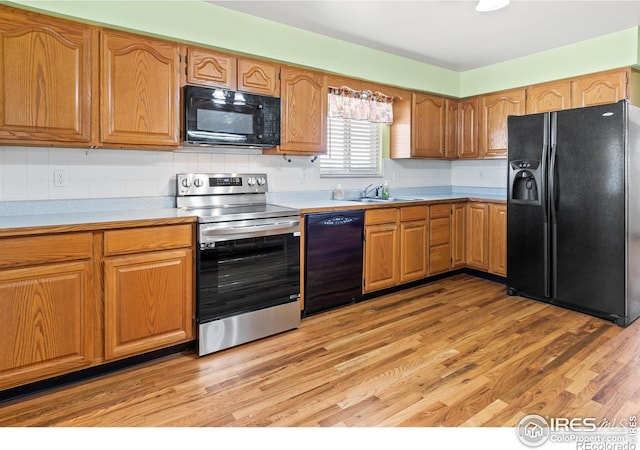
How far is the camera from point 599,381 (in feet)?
7.66

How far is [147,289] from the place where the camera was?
2486 millimetres

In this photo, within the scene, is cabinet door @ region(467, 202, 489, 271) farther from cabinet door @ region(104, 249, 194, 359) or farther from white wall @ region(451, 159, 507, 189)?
cabinet door @ region(104, 249, 194, 359)

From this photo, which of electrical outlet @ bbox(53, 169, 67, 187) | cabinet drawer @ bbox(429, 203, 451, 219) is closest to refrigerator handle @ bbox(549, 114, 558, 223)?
cabinet drawer @ bbox(429, 203, 451, 219)

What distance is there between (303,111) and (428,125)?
68.3 inches

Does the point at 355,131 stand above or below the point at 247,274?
above

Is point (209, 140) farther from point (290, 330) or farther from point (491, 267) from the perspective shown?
point (491, 267)

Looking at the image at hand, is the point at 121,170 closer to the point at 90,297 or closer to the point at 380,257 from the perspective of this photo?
the point at 90,297

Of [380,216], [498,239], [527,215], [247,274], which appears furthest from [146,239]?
[498,239]

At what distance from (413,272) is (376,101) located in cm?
176

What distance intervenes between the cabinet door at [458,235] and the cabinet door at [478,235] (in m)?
0.05

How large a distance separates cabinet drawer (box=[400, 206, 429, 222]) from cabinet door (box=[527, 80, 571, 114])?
1.48 m

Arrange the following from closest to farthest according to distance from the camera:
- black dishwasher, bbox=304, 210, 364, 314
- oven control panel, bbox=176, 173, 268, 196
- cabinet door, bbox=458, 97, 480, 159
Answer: oven control panel, bbox=176, 173, 268, 196
black dishwasher, bbox=304, 210, 364, 314
cabinet door, bbox=458, 97, 480, 159

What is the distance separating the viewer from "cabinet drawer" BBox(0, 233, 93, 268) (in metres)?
2.04

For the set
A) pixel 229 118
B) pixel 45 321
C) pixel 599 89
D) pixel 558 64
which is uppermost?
pixel 558 64
